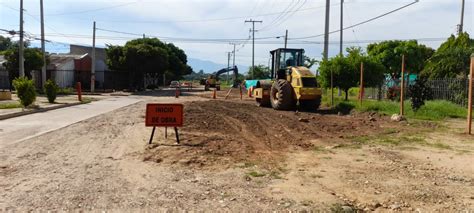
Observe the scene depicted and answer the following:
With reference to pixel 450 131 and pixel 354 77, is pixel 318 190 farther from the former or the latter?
pixel 354 77

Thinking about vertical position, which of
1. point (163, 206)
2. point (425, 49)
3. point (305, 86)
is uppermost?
point (425, 49)

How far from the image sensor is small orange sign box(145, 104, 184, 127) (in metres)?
11.6

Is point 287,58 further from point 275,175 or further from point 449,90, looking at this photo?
point 275,175

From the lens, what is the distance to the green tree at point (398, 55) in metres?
55.0

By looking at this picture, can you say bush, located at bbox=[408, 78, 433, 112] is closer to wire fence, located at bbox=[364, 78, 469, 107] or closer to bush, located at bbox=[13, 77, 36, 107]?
wire fence, located at bbox=[364, 78, 469, 107]

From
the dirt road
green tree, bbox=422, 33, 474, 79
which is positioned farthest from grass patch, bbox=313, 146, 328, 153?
green tree, bbox=422, 33, 474, 79

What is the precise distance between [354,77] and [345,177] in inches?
760

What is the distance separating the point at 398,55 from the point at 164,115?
48.3 m

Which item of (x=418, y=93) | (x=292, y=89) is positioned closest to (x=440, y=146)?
(x=418, y=93)

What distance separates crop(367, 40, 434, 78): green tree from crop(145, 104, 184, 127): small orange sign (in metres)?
46.2

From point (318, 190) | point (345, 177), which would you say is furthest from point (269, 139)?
point (318, 190)

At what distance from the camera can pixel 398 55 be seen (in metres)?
55.2

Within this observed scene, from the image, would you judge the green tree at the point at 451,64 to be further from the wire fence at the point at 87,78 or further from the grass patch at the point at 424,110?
the wire fence at the point at 87,78

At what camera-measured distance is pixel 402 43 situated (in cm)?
5697
